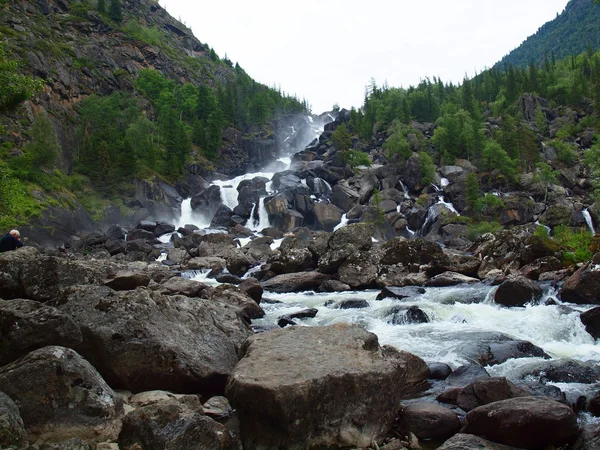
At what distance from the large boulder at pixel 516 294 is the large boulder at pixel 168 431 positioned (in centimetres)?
1513

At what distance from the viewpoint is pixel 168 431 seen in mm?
6465

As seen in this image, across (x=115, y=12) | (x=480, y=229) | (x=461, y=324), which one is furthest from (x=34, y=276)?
(x=115, y=12)

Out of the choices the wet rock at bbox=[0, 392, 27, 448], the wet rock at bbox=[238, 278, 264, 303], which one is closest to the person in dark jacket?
the wet rock at bbox=[238, 278, 264, 303]

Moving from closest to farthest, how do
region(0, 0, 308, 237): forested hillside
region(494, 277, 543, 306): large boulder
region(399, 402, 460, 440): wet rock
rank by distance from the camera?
region(399, 402, 460, 440): wet rock, region(494, 277, 543, 306): large boulder, region(0, 0, 308, 237): forested hillside

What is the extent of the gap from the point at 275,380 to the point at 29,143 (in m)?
65.9

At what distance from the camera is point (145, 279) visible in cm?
1875

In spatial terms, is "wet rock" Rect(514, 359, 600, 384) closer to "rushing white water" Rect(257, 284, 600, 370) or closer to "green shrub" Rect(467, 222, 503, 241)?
"rushing white water" Rect(257, 284, 600, 370)

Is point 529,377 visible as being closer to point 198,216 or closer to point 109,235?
point 109,235

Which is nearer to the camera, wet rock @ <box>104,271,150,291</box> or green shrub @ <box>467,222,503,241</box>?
wet rock @ <box>104,271,150,291</box>

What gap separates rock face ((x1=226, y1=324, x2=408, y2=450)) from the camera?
7293 mm

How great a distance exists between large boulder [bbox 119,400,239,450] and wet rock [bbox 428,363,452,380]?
649cm

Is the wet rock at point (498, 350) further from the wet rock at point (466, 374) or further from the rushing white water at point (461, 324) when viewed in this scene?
the wet rock at point (466, 374)

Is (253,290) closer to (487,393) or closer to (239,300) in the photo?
(239,300)

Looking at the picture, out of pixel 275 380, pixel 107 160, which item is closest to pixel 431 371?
pixel 275 380
